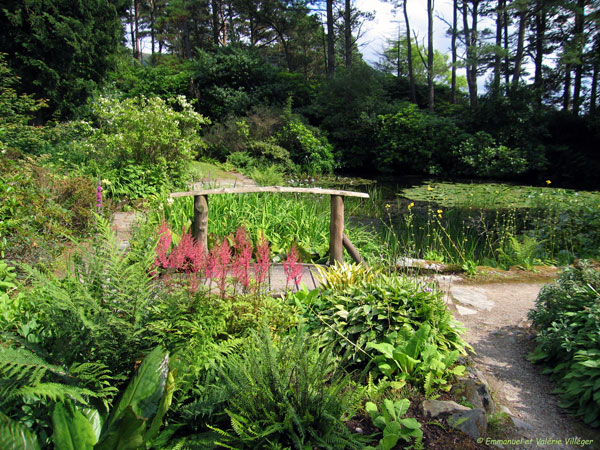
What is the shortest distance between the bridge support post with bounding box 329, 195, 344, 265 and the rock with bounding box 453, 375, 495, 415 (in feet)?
6.76

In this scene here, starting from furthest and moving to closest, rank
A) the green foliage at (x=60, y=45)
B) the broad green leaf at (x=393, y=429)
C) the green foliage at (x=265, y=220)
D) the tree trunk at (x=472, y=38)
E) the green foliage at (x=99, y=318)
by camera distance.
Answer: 1. the tree trunk at (x=472, y=38)
2. the green foliage at (x=60, y=45)
3. the green foliage at (x=265, y=220)
4. the broad green leaf at (x=393, y=429)
5. the green foliage at (x=99, y=318)

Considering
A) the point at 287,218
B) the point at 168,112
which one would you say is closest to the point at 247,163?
the point at 168,112

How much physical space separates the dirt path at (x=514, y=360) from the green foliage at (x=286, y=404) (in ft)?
3.38

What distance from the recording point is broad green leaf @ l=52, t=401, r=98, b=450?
1.44 meters

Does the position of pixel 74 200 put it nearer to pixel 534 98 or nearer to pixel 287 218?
pixel 287 218

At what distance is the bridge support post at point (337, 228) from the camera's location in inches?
169

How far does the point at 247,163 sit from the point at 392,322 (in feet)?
36.7

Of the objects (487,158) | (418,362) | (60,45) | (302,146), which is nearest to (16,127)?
(60,45)

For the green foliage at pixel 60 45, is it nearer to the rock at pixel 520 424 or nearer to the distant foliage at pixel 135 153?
the distant foliage at pixel 135 153

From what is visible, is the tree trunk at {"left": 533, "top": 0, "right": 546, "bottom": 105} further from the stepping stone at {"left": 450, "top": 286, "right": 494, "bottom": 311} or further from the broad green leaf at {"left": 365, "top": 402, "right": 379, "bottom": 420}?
the broad green leaf at {"left": 365, "top": 402, "right": 379, "bottom": 420}

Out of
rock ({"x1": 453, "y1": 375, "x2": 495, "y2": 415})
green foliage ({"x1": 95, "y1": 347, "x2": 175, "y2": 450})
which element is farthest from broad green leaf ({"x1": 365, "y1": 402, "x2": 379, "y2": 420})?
green foliage ({"x1": 95, "y1": 347, "x2": 175, "y2": 450})


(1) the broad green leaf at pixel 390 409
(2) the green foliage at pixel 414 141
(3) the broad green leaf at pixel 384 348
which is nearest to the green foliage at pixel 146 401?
(1) the broad green leaf at pixel 390 409

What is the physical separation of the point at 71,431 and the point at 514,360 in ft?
9.69

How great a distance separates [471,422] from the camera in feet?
6.72
